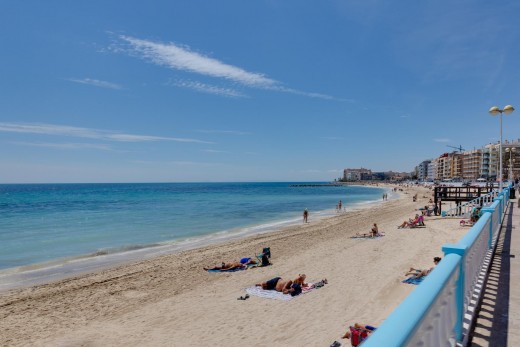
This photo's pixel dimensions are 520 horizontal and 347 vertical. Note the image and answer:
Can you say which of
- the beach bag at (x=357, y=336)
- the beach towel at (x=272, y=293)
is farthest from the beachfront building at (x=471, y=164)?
the beach bag at (x=357, y=336)

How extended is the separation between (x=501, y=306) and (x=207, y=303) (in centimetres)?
727

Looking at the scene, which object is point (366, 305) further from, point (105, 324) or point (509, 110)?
point (509, 110)

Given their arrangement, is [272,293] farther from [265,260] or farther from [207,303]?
[265,260]

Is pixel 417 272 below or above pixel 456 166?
below

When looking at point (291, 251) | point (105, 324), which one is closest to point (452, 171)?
point (291, 251)

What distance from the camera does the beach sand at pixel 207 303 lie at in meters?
7.52

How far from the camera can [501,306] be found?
157 inches

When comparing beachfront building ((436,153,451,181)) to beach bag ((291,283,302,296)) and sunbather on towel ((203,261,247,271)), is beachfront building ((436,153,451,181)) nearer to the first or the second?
sunbather on towel ((203,261,247,271))

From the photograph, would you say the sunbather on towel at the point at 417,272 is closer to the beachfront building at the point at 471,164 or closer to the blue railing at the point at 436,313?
the blue railing at the point at 436,313

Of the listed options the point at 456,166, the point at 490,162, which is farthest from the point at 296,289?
the point at 456,166

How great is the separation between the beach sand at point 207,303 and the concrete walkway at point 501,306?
2803mm

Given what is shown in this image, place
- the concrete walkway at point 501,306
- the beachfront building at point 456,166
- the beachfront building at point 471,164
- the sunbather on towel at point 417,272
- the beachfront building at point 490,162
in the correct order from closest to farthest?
the concrete walkway at point 501,306
the sunbather on towel at point 417,272
the beachfront building at point 490,162
the beachfront building at point 471,164
the beachfront building at point 456,166

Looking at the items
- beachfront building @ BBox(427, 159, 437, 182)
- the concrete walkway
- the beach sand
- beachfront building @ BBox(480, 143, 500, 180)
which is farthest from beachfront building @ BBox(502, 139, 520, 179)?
the concrete walkway

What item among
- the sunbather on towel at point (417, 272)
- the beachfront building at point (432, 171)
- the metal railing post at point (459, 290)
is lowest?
the sunbather on towel at point (417, 272)
